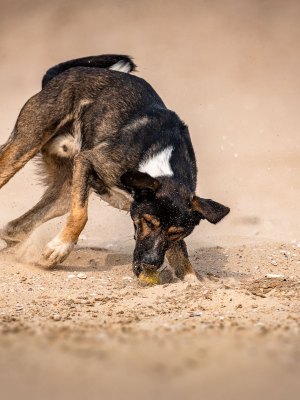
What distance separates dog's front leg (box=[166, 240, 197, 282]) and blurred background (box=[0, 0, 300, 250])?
3.75 meters

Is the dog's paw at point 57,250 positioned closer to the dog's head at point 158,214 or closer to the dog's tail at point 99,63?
the dog's head at point 158,214

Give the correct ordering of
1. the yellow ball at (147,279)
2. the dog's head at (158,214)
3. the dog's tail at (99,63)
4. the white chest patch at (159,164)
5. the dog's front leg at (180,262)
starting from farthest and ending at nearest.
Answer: the dog's tail at (99,63), the dog's front leg at (180,262), the white chest patch at (159,164), the yellow ball at (147,279), the dog's head at (158,214)

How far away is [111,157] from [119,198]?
413 millimetres

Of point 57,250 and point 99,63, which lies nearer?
point 57,250

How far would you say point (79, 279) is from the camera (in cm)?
743

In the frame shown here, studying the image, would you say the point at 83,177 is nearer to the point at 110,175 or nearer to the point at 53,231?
the point at 110,175

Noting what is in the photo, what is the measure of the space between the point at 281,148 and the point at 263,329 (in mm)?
9138

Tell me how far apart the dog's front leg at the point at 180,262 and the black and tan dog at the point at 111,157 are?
10mm

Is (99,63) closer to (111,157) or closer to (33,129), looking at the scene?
(33,129)

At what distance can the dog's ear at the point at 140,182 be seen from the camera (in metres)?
6.81

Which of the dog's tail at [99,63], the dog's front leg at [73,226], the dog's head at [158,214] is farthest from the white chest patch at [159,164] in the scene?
the dog's tail at [99,63]

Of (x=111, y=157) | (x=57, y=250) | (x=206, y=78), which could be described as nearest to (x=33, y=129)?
(x=111, y=157)

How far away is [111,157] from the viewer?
25.5 ft

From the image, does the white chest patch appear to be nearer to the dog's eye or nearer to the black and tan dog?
the black and tan dog
